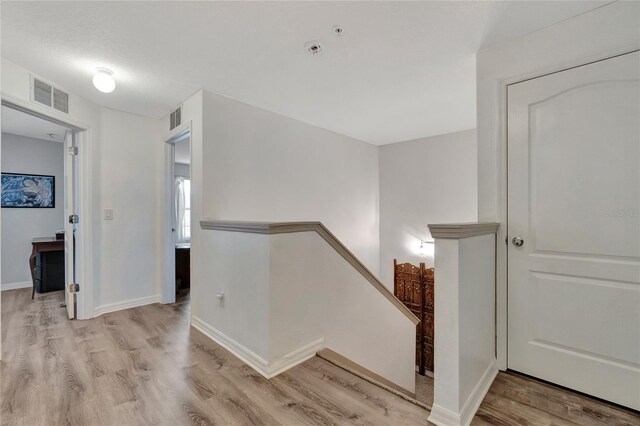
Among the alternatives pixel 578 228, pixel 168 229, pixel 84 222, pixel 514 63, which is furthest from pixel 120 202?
pixel 578 228

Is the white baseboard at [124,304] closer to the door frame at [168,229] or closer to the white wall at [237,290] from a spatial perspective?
the door frame at [168,229]

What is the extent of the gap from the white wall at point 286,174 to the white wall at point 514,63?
87.3 inches

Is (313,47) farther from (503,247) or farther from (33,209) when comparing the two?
(33,209)

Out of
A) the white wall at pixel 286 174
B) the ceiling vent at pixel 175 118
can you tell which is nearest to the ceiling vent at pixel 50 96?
the ceiling vent at pixel 175 118

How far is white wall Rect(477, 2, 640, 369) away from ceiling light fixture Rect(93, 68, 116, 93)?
9.50 feet

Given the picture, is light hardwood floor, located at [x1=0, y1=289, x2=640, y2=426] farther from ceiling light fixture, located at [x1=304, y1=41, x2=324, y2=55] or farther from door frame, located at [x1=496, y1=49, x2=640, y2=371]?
ceiling light fixture, located at [x1=304, y1=41, x2=324, y2=55]

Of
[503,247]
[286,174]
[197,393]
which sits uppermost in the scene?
[286,174]

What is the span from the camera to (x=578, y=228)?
5.56ft

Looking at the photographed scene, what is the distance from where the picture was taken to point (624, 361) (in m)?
1.55

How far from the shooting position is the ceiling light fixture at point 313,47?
6.72 ft

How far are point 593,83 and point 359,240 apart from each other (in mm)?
3573

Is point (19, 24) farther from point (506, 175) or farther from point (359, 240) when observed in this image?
point (359, 240)

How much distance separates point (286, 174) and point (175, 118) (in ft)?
4.57

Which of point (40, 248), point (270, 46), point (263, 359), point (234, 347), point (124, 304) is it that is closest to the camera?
point (263, 359)
